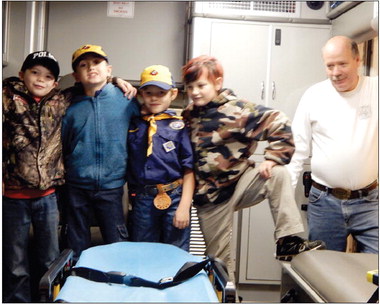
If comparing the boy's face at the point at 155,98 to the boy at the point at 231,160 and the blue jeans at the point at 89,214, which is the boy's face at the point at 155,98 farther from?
the blue jeans at the point at 89,214

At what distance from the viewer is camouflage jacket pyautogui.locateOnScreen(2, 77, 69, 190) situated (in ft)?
6.03

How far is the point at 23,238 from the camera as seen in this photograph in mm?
1905

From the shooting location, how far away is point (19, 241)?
1.90 meters

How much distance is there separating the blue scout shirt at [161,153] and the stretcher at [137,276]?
1.15ft

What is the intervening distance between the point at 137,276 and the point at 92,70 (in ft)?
3.22

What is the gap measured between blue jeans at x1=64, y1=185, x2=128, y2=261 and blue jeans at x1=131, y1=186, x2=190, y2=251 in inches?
3.6

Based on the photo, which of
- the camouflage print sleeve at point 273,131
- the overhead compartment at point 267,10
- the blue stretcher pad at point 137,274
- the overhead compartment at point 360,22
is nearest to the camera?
the blue stretcher pad at point 137,274

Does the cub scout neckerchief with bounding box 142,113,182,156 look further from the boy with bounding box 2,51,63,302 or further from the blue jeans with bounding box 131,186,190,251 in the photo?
the boy with bounding box 2,51,63,302

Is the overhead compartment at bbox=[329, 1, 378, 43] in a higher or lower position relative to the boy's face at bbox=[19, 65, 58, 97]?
higher

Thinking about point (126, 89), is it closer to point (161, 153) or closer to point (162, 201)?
point (161, 153)

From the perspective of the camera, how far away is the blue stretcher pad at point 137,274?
121 cm

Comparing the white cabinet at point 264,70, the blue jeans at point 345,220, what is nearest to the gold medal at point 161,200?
the blue jeans at point 345,220

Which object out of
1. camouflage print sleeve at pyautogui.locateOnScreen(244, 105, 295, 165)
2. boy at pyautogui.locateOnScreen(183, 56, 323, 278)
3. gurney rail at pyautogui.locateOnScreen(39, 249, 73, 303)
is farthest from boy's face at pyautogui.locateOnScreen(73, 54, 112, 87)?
gurney rail at pyautogui.locateOnScreen(39, 249, 73, 303)

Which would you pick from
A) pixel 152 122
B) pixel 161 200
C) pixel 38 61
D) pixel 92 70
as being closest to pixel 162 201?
pixel 161 200
